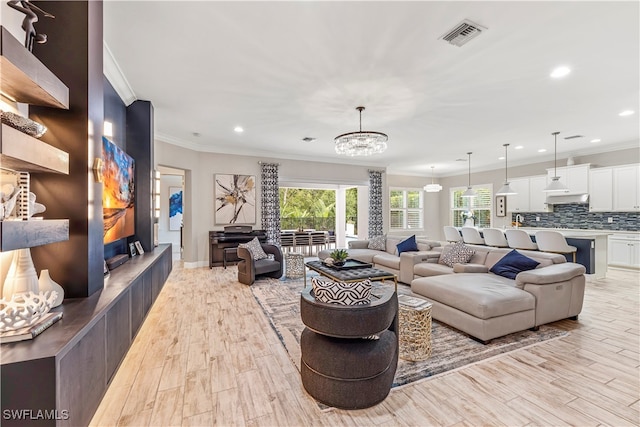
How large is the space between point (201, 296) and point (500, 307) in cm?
397

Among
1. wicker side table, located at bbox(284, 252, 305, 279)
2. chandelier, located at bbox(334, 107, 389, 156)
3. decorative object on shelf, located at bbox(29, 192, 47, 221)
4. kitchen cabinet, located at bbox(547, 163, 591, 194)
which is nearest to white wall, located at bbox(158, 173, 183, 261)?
wicker side table, located at bbox(284, 252, 305, 279)

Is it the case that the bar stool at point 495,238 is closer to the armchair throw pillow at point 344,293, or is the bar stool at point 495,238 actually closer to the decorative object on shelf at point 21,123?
the armchair throw pillow at point 344,293

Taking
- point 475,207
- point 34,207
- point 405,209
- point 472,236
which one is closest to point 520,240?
point 472,236

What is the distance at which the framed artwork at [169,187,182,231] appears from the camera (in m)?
9.23

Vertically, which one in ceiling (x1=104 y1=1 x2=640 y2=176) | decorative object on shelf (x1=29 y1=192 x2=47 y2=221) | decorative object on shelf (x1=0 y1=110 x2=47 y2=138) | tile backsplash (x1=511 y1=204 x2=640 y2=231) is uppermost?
ceiling (x1=104 y1=1 x2=640 y2=176)

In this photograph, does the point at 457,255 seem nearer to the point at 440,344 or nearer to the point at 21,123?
the point at 440,344

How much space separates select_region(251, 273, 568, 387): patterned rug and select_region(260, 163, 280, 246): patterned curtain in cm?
337

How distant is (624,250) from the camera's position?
634 centimetres

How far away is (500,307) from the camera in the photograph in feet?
9.28

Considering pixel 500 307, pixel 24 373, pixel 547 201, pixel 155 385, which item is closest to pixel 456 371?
pixel 500 307

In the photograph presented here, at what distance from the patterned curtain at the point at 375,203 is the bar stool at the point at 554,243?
3.92 m

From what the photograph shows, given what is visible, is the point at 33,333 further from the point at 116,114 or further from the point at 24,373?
the point at 116,114

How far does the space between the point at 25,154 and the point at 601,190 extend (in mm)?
9630

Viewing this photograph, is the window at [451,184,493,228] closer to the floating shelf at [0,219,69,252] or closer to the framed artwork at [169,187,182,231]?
the framed artwork at [169,187,182,231]
